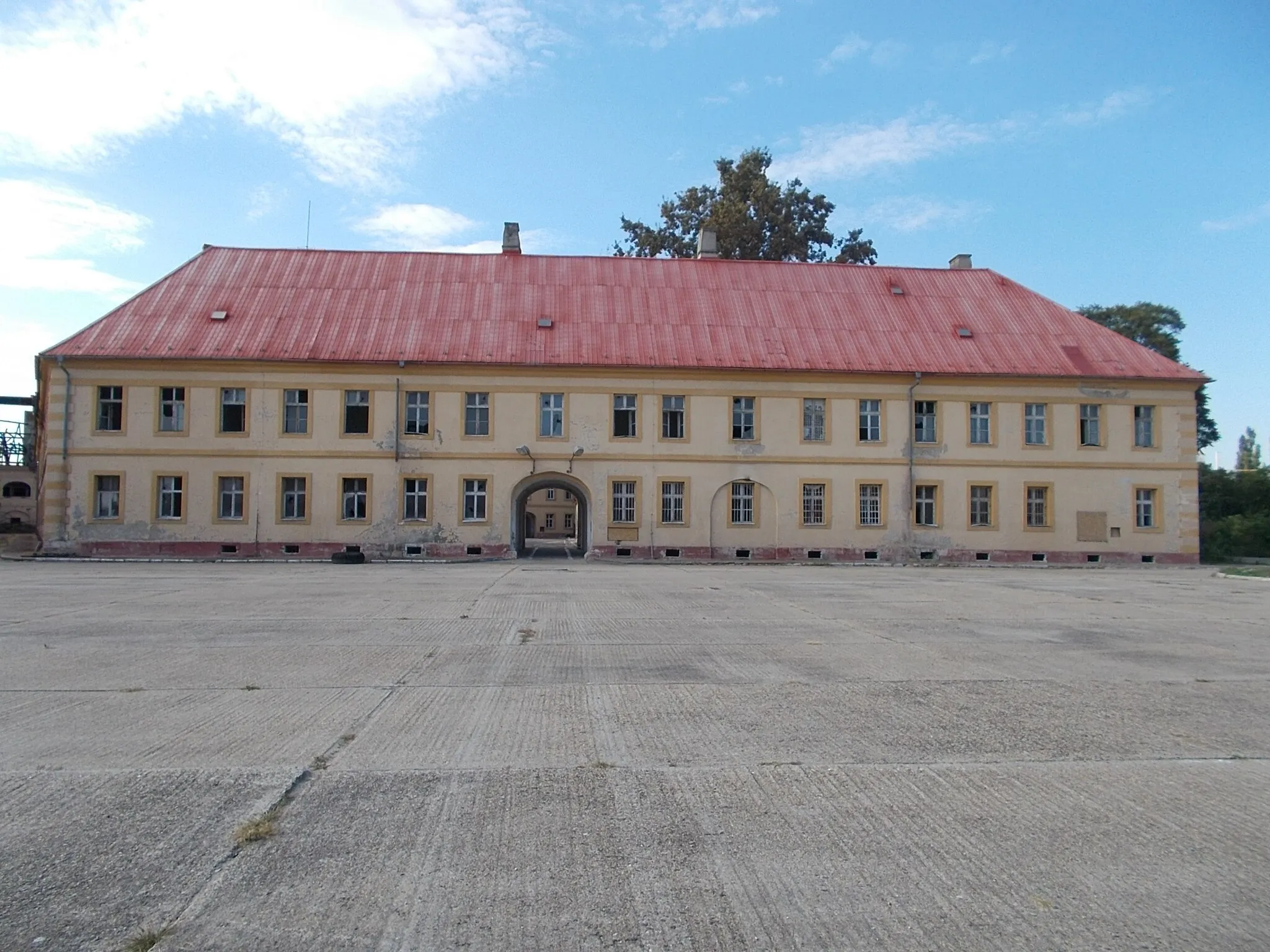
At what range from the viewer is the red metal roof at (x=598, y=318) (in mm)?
Answer: 36344

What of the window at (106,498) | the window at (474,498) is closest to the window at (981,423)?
the window at (474,498)

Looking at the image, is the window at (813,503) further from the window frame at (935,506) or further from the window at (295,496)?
the window at (295,496)

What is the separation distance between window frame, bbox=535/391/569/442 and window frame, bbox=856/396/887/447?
1121 cm

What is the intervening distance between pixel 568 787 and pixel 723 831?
42.5 inches

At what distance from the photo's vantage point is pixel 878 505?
3731 cm

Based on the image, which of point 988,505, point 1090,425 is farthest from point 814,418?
point 1090,425

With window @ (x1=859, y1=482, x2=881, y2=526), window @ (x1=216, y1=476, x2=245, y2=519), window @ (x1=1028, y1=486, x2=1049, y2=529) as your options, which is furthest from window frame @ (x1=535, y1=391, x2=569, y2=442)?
window @ (x1=1028, y1=486, x2=1049, y2=529)

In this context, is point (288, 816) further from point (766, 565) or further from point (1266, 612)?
point (766, 565)

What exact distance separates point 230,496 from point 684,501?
55.5 feet

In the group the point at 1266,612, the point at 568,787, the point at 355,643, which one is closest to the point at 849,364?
the point at 1266,612

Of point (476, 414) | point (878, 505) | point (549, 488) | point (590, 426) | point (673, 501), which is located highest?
point (476, 414)

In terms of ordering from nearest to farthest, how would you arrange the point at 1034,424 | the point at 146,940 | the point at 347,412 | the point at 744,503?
the point at 146,940 → the point at 347,412 → the point at 744,503 → the point at 1034,424

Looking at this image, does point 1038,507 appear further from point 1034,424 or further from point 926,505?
point 926,505

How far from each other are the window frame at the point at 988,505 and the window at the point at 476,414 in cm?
1878
